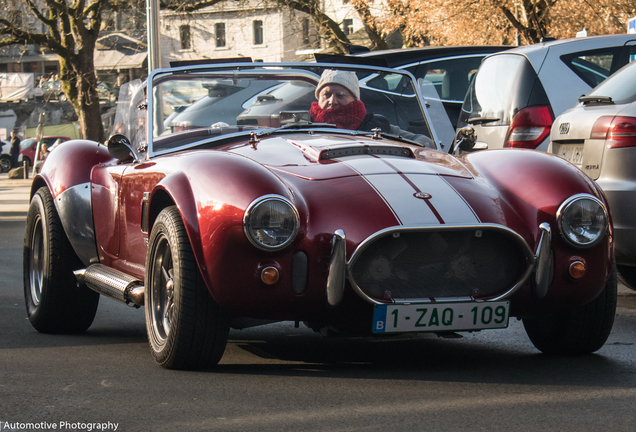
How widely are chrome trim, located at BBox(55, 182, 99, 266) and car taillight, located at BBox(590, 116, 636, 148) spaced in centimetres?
321

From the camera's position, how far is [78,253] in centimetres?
576

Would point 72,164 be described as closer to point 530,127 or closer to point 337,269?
point 337,269

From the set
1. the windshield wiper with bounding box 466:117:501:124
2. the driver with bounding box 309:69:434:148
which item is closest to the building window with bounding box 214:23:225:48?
the windshield wiper with bounding box 466:117:501:124

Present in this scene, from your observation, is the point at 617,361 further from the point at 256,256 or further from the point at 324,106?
the point at 324,106

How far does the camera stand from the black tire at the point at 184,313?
404 centimetres

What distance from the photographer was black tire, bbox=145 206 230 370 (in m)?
4.04

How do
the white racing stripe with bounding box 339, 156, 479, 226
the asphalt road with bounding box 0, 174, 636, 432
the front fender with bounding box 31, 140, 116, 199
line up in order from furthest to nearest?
1. the front fender with bounding box 31, 140, 116, 199
2. the white racing stripe with bounding box 339, 156, 479, 226
3. the asphalt road with bounding box 0, 174, 636, 432

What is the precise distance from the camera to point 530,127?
7.66m

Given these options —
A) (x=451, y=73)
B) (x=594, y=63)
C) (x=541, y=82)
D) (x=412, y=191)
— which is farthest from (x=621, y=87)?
(x=451, y=73)

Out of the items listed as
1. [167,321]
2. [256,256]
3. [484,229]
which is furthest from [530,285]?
[167,321]

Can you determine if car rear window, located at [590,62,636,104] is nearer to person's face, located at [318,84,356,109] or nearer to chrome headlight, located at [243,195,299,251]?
person's face, located at [318,84,356,109]

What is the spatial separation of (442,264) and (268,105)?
1.98 meters

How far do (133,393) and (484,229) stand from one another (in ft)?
5.25

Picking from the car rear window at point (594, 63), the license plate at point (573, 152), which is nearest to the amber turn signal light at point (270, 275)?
the license plate at point (573, 152)
